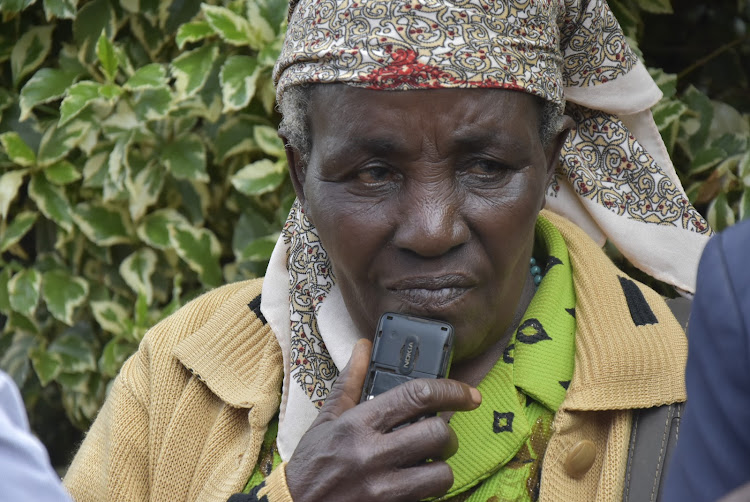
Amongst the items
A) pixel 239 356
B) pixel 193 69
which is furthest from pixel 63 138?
pixel 239 356

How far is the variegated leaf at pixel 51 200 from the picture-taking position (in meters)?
3.37

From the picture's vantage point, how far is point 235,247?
10.7 feet

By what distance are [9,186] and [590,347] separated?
2.16 meters

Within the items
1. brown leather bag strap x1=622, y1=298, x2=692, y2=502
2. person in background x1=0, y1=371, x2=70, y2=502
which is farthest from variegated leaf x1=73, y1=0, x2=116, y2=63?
person in background x1=0, y1=371, x2=70, y2=502

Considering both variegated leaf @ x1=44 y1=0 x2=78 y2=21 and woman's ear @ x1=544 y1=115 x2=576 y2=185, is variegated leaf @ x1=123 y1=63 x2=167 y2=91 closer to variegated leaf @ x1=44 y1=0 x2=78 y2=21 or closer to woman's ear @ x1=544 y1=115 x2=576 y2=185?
variegated leaf @ x1=44 y1=0 x2=78 y2=21

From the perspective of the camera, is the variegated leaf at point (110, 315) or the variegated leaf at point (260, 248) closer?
the variegated leaf at point (260, 248)

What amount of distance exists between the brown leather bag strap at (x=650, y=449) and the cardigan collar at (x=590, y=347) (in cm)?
3

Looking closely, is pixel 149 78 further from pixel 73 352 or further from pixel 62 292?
pixel 73 352

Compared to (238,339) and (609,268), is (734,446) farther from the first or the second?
(238,339)

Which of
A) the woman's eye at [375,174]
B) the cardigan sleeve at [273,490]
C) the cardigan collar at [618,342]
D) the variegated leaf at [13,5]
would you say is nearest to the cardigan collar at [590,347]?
the cardigan collar at [618,342]

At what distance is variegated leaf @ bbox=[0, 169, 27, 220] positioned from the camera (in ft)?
10.9

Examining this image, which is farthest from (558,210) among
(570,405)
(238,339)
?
(238,339)

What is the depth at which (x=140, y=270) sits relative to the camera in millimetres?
3412

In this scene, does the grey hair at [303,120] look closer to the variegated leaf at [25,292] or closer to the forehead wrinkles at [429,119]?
the forehead wrinkles at [429,119]
